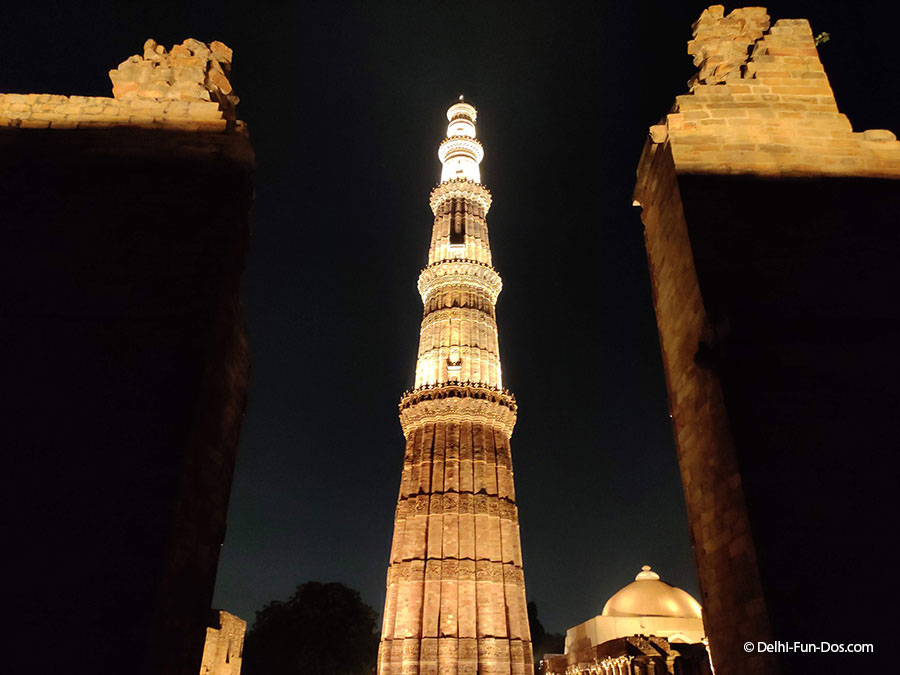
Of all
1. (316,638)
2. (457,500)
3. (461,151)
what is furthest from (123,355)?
(316,638)

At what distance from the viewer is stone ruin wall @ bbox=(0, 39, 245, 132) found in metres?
6.14

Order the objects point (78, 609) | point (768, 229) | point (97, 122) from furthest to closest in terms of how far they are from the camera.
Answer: point (97, 122), point (768, 229), point (78, 609)

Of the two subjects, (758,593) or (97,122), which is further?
(97,122)

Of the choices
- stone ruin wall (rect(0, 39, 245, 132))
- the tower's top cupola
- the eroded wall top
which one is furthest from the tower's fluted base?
stone ruin wall (rect(0, 39, 245, 132))

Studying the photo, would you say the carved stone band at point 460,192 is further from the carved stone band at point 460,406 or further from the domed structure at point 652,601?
the domed structure at point 652,601

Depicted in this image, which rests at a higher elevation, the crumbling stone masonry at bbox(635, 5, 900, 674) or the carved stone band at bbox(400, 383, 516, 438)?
the carved stone band at bbox(400, 383, 516, 438)

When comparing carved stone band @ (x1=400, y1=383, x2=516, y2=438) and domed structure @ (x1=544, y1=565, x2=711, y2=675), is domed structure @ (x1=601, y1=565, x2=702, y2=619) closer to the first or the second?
domed structure @ (x1=544, y1=565, x2=711, y2=675)

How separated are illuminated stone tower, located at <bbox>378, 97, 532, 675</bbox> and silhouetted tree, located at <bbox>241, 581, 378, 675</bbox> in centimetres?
1306

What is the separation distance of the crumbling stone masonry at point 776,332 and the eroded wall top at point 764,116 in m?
0.02

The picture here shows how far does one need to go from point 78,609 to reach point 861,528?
206 inches

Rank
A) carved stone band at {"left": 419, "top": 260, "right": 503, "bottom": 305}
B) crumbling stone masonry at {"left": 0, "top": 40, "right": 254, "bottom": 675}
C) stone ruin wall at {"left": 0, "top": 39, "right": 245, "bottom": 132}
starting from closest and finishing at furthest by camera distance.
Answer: crumbling stone masonry at {"left": 0, "top": 40, "right": 254, "bottom": 675}
stone ruin wall at {"left": 0, "top": 39, "right": 245, "bottom": 132}
carved stone band at {"left": 419, "top": 260, "right": 503, "bottom": 305}

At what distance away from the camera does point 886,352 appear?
16.3 ft

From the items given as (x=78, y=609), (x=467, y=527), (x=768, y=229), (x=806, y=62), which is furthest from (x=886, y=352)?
(x=467, y=527)

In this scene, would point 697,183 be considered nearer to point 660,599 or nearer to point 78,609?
point 78,609
